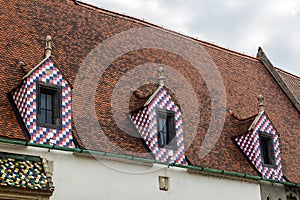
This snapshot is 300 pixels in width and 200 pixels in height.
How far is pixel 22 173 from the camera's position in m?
12.4

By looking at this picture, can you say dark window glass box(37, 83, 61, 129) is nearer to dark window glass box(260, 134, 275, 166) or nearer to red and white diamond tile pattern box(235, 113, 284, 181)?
red and white diamond tile pattern box(235, 113, 284, 181)

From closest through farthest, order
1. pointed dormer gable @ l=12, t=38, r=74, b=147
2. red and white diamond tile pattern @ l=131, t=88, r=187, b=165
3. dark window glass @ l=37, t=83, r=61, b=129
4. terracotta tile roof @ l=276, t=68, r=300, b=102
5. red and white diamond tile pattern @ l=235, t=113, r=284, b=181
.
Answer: pointed dormer gable @ l=12, t=38, r=74, b=147 < dark window glass @ l=37, t=83, r=61, b=129 < red and white diamond tile pattern @ l=131, t=88, r=187, b=165 < red and white diamond tile pattern @ l=235, t=113, r=284, b=181 < terracotta tile roof @ l=276, t=68, r=300, b=102

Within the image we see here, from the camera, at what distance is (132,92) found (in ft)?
55.3

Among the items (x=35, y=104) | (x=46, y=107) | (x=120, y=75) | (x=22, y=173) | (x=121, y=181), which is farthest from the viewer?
(x=120, y=75)

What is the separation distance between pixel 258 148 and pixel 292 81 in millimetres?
7085

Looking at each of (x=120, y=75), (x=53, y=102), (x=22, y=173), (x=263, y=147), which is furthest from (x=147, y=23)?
(x=22, y=173)

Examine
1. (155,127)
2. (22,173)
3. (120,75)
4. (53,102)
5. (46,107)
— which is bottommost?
(22,173)

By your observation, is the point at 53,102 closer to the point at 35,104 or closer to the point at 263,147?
the point at 35,104

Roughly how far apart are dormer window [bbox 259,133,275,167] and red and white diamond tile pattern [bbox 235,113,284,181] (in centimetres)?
12

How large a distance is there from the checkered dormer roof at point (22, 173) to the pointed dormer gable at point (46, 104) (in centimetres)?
63

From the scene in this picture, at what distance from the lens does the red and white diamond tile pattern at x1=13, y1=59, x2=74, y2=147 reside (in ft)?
44.0

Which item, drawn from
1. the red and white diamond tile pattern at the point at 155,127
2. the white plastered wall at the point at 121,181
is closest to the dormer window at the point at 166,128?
the red and white diamond tile pattern at the point at 155,127

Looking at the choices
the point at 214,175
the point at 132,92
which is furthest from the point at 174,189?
the point at 132,92

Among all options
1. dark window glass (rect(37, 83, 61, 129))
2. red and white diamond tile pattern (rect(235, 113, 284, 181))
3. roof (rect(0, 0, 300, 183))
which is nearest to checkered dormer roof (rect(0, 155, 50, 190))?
roof (rect(0, 0, 300, 183))
